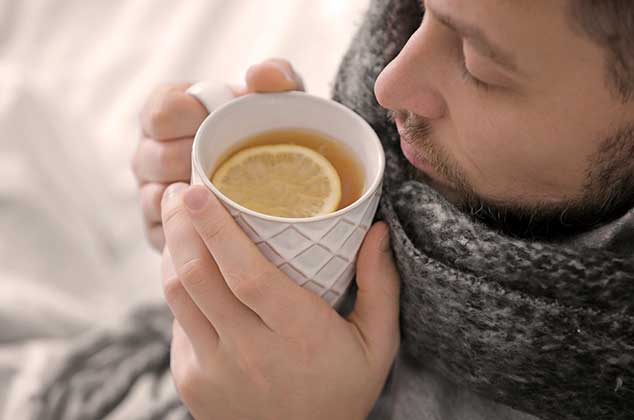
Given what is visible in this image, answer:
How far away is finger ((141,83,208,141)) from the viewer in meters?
0.74

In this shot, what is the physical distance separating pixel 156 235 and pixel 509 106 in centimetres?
41

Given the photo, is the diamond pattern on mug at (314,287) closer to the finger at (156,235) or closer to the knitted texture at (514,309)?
the knitted texture at (514,309)

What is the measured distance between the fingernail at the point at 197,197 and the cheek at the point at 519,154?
0.71 feet

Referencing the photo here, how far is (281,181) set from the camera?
2.18ft

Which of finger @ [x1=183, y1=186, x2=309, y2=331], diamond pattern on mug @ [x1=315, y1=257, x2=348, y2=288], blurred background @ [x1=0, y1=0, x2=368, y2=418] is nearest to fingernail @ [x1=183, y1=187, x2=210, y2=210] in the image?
finger @ [x1=183, y1=186, x2=309, y2=331]

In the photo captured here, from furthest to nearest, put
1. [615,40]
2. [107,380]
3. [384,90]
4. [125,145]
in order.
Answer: [125,145], [107,380], [384,90], [615,40]

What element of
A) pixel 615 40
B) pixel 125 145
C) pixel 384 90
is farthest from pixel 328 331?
pixel 125 145

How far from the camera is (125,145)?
1.09 metres

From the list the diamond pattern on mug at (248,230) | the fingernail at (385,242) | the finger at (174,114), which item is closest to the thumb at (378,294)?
the fingernail at (385,242)

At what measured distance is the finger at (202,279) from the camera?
2.13ft

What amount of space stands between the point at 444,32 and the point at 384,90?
0.23ft

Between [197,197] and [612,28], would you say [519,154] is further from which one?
[197,197]

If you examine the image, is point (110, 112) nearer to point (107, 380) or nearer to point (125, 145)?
point (125, 145)

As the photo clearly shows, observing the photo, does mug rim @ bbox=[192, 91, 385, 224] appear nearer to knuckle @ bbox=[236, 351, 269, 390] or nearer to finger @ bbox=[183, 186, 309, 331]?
finger @ bbox=[183, 186, 309, 331]
